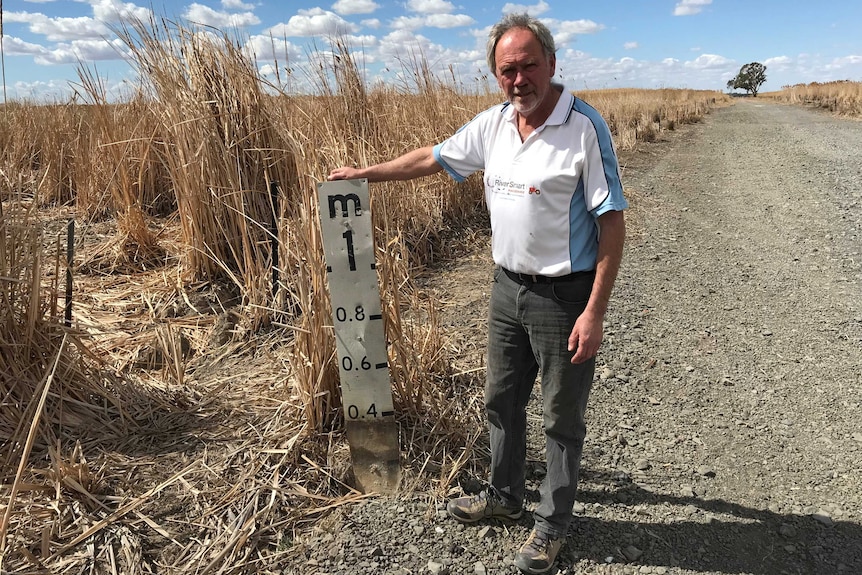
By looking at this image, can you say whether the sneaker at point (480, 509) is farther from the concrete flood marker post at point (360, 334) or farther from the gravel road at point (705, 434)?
the concrete flood marker post at point (360, 334)

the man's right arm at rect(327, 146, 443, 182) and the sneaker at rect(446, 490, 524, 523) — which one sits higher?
the man's right arm at rect(327, 146, 443, 182)

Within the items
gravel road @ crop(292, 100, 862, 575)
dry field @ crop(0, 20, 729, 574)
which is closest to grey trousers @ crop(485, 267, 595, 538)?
gravel road @ crop(292, 100, 862, 575)

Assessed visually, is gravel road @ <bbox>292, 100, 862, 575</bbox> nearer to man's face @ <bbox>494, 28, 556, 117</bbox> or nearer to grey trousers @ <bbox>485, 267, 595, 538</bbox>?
grey trousers @ <bbox>485, 267, 595, 538</bbox>

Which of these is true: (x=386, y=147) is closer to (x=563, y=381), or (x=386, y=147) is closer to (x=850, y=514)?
(x=563, y=381)

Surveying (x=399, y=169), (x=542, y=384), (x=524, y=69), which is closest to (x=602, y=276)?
(x=542, y=384)

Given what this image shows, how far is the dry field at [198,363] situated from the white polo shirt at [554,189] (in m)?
0.77

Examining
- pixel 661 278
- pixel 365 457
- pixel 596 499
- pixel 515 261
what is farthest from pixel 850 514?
pixel 661 278

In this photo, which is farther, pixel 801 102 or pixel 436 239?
pixel 801 102

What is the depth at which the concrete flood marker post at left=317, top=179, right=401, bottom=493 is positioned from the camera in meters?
2.10

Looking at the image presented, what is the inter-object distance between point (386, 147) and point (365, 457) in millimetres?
3253

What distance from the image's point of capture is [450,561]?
Result: 78.8 inches

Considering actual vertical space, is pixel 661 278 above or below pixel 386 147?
below

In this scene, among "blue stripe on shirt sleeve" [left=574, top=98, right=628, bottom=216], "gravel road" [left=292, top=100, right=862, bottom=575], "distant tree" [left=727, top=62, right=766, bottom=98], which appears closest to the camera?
"blue stripe on shirt sleeve" [left=574, top=98, right=628, bottom=216]

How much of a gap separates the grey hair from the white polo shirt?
153mm
